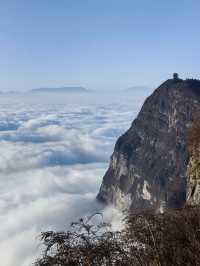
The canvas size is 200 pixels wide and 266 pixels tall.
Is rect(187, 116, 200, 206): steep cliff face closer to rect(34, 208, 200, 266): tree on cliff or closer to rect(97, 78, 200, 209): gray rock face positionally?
rect(34, 208, 200, 266): tree on cliff

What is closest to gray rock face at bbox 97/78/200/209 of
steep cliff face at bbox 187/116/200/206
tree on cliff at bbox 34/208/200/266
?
steep cliff face at bbox 187/116/200/206

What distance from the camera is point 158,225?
25.1m

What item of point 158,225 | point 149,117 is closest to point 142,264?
point 158,225

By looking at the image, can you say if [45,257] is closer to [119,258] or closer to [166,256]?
[119,258]

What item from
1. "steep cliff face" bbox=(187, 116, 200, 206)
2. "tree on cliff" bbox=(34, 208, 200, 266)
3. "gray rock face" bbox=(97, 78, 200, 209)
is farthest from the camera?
"gray rock face" bbox=(97, 78, 200, 209)

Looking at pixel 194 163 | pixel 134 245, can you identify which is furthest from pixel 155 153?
pixel 134 245

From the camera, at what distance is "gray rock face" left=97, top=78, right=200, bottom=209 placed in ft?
466

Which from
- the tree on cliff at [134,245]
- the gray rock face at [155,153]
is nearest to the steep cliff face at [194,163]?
the tree on cliff at [134,245]

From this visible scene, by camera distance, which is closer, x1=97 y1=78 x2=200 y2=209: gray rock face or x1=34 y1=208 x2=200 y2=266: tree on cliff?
x1=34 y1=208 x2=200 y2=266: tree on cliff

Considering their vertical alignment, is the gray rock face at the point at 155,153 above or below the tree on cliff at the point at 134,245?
below

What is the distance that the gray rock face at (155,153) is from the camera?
142 m

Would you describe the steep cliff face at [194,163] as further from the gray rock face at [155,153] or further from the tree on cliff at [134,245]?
the gray rock face at [155,153]

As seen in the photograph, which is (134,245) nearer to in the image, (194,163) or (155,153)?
(194,163)

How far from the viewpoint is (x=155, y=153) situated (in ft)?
528
